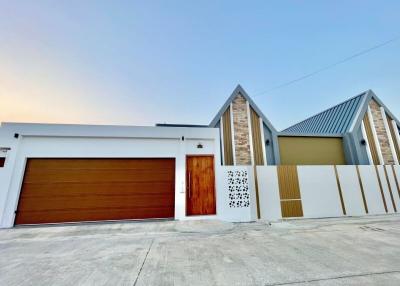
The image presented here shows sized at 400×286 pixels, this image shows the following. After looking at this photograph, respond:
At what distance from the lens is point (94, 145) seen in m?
6.61

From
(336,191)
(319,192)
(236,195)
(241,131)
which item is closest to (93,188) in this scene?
(236,195)

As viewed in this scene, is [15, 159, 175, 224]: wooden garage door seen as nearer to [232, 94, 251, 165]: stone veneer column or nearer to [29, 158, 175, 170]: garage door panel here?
[29, 158, 175, 170]: garage door panel

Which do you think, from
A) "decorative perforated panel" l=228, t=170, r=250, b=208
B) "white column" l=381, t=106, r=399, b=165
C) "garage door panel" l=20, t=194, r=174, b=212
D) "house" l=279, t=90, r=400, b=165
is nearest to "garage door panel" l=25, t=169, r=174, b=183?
"garage door panel" l=20, t=194, r=174, b=212

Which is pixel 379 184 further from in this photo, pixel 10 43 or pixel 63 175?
pixel 10 43

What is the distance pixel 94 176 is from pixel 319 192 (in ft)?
30.9

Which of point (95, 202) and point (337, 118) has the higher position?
point (337, 118)

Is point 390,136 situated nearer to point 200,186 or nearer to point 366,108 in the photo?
point 366,108

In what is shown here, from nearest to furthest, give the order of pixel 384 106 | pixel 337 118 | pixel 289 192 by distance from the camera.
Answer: pixel 289 192, pixel 384 106, pixel 337 118

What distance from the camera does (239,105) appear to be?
9.73 meters

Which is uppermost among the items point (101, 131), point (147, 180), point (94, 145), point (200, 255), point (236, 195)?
point (101, 131)

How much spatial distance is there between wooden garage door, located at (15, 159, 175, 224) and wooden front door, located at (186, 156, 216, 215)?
2.23ft

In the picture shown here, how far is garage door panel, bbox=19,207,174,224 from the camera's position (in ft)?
19.6

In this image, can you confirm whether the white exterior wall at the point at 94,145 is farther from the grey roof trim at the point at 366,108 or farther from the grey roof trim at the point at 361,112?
the grey roof trim at the point at 366,108

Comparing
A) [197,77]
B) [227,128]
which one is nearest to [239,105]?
[227,128]
